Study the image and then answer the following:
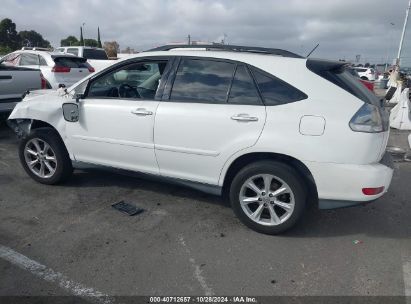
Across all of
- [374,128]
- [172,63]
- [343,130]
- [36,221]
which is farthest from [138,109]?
[374,128]

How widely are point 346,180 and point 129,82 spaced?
2659mm

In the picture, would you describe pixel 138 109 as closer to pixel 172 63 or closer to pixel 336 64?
pixel 172 63

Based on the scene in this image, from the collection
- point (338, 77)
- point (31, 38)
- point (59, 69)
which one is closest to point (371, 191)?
point (338, 77)

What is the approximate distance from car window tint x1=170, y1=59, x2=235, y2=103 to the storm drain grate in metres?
1.33

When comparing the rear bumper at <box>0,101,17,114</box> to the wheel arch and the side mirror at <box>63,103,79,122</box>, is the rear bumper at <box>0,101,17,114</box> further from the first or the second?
the wheel arch

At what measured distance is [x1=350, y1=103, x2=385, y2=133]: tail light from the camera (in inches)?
117

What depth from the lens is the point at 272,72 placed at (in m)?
3.28

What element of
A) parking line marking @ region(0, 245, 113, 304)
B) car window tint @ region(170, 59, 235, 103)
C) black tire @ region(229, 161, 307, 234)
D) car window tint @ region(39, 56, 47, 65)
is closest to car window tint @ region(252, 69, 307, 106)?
car window tint @ region(170, 59, 235, 103)

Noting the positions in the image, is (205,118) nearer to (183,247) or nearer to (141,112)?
(141,112)

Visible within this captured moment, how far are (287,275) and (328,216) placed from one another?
1.31 m

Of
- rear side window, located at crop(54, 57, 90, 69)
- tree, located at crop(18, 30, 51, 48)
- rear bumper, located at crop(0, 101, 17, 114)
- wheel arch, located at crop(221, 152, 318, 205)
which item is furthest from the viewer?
tree, located at crop(18, 30, 51, 48)

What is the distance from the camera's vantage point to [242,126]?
3.28m

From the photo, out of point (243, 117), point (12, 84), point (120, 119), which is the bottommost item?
point (120, 119)

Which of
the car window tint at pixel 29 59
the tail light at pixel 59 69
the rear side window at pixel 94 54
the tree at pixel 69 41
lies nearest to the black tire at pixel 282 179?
the tail light at pixel 59 69
